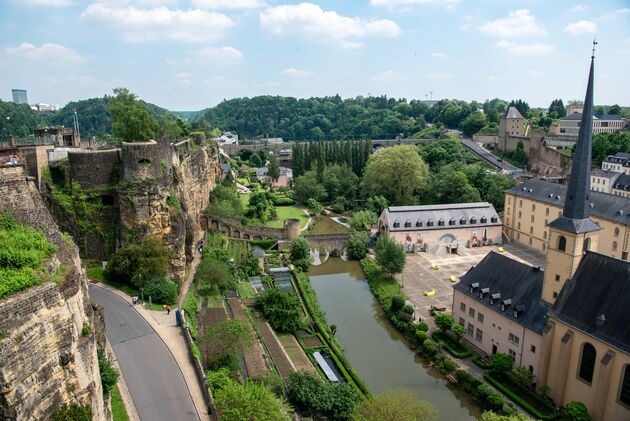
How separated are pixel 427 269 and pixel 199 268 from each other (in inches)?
881

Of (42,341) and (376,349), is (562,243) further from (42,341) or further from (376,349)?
(42,341)

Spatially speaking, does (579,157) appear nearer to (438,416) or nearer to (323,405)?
(438,416)

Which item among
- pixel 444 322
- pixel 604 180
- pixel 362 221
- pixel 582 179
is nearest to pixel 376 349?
pixel 444 322

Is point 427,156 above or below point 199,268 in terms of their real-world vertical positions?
above

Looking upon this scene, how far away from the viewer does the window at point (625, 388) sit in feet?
70.9

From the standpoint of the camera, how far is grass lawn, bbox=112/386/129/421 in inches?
768

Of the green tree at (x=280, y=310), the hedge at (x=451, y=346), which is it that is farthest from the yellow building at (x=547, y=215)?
the green tree at (x=280, y=310)

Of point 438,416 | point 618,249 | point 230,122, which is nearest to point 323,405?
point 438,416

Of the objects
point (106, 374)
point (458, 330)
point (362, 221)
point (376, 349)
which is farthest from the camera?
point (362, 221)

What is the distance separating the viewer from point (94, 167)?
107ft

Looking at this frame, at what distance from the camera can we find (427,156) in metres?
82.8

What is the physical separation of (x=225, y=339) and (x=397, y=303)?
15.4 m

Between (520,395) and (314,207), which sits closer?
(520,395)

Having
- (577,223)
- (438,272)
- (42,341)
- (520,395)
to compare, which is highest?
(577,223)
